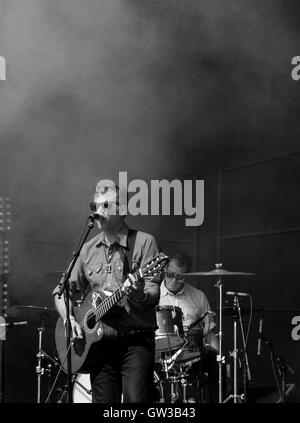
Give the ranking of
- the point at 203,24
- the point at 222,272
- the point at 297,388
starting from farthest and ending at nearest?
the point at 297,388 → the point at 222,272 → the point at 203,24

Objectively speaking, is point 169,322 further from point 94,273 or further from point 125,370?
point 125,370

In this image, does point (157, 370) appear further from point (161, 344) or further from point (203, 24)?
point (203, 24)

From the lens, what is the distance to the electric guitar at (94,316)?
3410 millimetres

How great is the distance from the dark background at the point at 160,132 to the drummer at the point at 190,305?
4.15ft

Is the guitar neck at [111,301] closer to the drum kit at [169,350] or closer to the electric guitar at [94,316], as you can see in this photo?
the electric guitar at [94,316]

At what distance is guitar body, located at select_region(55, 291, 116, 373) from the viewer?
354 centimetres

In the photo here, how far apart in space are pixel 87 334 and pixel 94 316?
0.41 feet

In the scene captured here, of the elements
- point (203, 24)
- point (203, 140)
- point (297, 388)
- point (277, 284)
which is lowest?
point (297, 388)

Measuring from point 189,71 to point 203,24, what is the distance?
2.12 ft

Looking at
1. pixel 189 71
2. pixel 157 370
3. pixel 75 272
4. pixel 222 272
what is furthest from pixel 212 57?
pixel 157 370

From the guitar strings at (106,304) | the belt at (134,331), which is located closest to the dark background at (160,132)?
the guitar strings at (106,304)

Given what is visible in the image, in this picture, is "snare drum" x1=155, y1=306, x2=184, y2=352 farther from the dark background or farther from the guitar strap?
the guitar strap

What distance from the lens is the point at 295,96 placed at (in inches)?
234

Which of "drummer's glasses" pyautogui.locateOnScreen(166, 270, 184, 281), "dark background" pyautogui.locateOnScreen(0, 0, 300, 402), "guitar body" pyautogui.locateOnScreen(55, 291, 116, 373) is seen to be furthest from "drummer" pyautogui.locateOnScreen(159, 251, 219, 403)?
"guitar body" pyautogui.locateOnScreen(55, 291, 116, 373)
